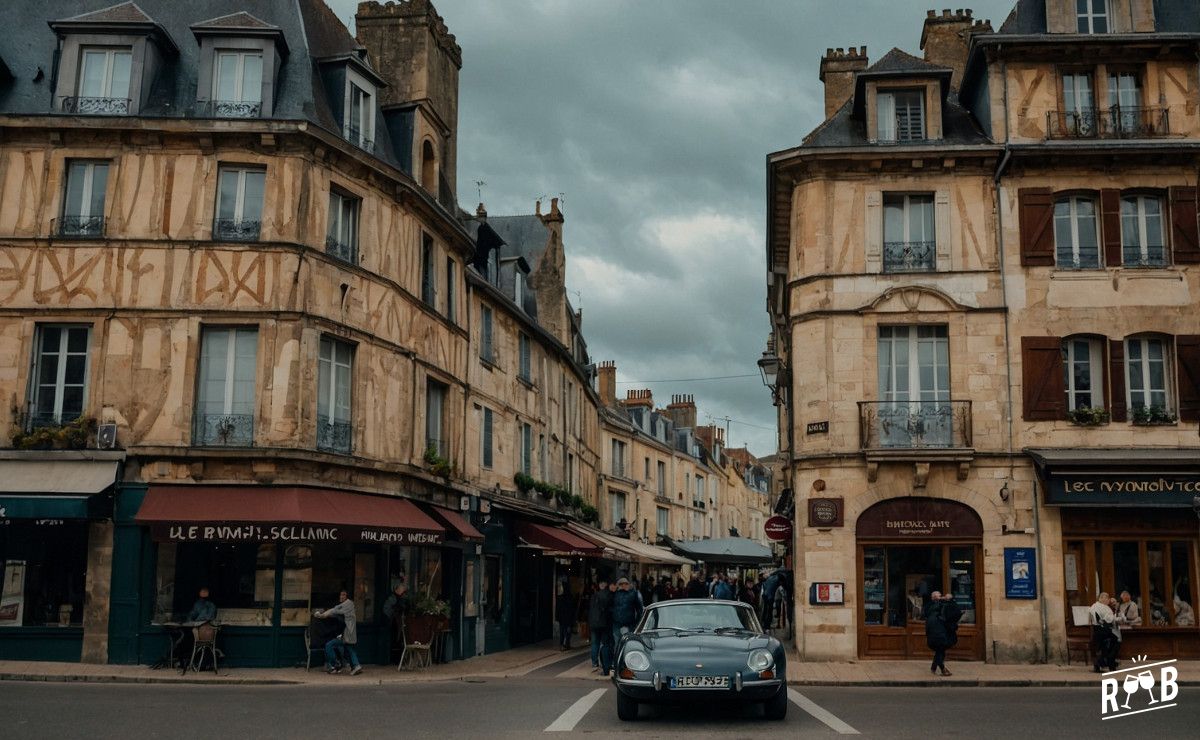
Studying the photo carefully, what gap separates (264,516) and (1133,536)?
14.3 meters

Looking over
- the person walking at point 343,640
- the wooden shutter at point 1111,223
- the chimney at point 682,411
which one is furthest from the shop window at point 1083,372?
the chimney at point 682,411

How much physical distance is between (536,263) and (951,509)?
1683 cm

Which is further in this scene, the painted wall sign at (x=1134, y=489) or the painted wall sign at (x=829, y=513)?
the painted wall sign at (x=829, y=513)

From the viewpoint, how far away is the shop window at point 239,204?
18.8 meters

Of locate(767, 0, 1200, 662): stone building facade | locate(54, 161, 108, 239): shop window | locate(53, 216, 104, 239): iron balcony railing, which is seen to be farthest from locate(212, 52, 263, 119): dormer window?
locate(767, 0, 1200, 662): stone building facade

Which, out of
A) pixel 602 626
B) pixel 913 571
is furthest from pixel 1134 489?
pixel 602 626

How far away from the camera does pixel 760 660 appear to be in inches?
443

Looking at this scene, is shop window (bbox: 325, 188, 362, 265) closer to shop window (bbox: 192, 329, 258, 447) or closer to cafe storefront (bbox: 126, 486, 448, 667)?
shop window (bbox: 192, 329, 258, 447)

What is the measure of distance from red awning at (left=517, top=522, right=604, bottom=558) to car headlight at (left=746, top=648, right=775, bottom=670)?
44.8ft

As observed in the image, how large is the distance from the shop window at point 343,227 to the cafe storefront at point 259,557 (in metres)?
4.06

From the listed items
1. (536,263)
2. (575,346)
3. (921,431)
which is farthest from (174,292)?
(575,346)

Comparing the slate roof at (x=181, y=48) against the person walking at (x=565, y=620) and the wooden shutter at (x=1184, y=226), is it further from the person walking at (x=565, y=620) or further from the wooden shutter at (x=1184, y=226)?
the wooden shutter at (x=1184, y=226)

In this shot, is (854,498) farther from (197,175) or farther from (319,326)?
→ (197,175)

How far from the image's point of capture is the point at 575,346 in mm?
37938
